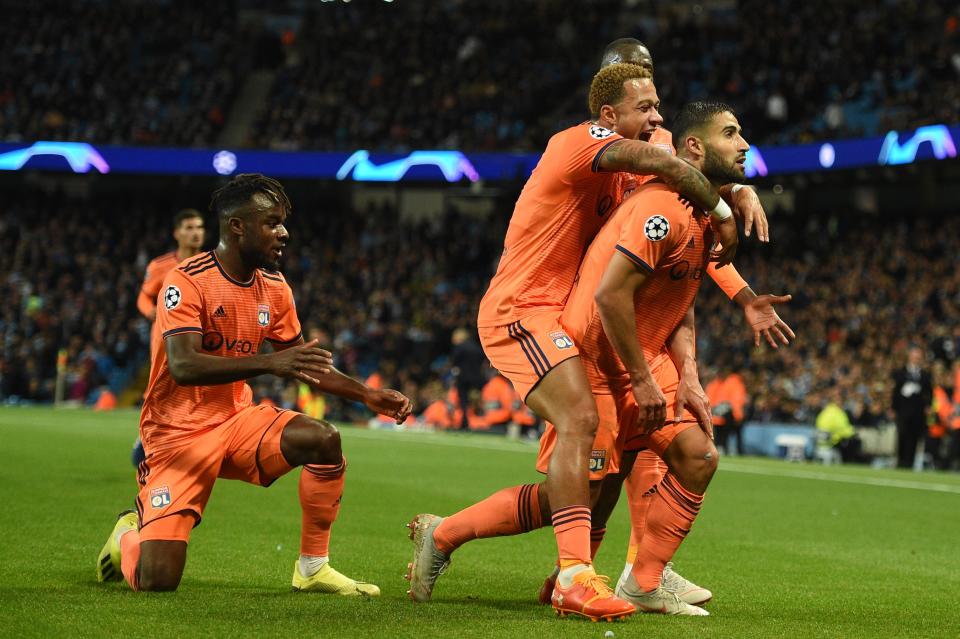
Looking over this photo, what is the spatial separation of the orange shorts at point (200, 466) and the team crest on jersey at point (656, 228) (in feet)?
6.47

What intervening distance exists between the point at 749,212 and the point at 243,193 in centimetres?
238

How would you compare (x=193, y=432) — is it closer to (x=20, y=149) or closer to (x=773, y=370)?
(x=773, y=370)

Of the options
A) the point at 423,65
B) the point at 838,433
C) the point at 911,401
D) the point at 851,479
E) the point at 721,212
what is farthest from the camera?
the point at 423,65

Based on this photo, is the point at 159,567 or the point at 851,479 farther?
the point at 851,479

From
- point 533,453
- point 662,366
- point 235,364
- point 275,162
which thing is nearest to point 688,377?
point 662,366

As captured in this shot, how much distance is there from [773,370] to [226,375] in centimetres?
1998

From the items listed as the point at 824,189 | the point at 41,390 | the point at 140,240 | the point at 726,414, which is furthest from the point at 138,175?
the point at 726,414

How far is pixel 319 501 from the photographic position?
229 inches

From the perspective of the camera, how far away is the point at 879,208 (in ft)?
99.1

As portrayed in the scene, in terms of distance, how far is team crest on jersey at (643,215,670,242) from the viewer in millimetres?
5070

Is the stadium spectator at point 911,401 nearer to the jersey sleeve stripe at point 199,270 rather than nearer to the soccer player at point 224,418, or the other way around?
the soccer player at point 224,418

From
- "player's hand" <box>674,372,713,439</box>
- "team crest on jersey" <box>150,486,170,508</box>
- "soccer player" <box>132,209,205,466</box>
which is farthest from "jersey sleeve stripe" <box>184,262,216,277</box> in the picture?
"soccer player" <box>132,209,205,466</box>

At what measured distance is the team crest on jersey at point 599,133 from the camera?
5.18m

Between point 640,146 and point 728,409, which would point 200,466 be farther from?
point 728,409
